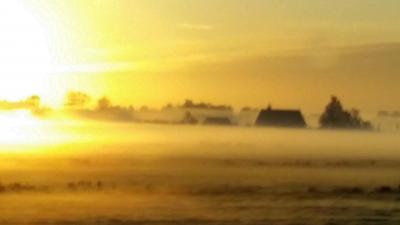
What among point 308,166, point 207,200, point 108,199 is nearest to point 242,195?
point 207,200

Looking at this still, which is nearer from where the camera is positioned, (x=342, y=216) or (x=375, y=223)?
(x=375, y=223)

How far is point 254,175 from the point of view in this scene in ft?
116

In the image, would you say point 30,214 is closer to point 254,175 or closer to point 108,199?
point 108,199

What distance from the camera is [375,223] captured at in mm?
22688

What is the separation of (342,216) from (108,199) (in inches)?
282

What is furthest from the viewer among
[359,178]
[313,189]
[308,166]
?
[308,166]

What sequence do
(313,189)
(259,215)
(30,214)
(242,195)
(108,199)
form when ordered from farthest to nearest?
(313,189) → (242,195) → (108,199) → (259,215) → (30,214)

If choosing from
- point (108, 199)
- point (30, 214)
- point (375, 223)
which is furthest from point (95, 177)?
point (375, 223)

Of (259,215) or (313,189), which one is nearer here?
(259,215)

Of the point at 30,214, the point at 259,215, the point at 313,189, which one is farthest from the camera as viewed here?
the point at 313,189

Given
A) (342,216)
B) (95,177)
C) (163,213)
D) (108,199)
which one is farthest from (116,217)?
(95,177)

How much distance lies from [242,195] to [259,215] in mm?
4850

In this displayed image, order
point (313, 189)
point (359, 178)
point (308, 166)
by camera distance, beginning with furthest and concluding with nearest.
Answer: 1. point (308, 166)
2. point (359, 178)
3. point (313, 189)

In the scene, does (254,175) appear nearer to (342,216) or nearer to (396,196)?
(396,196)
